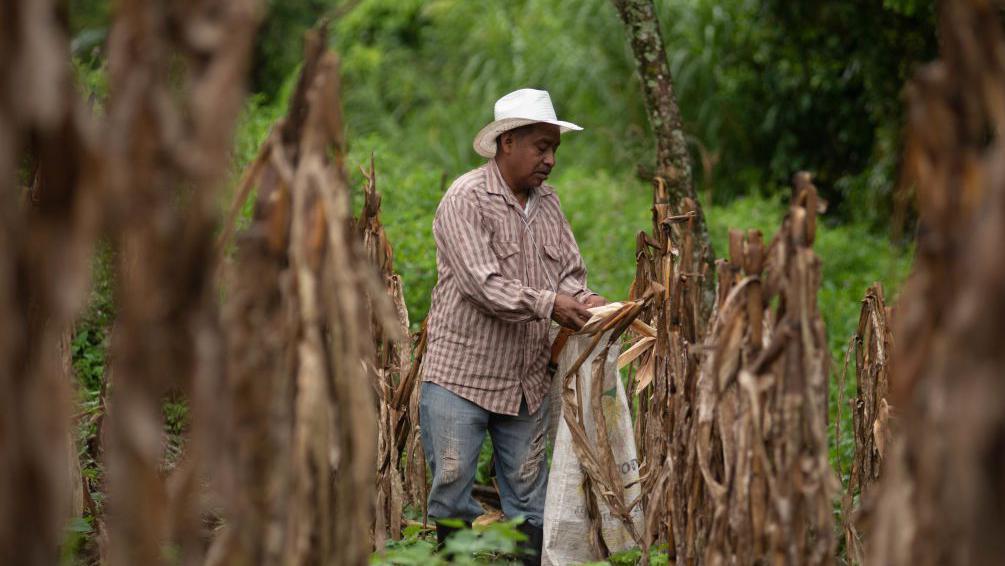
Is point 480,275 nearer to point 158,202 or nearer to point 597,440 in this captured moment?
point 597,440

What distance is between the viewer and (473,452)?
176 inches

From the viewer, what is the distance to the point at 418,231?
752 cm

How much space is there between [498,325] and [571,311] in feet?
1.02

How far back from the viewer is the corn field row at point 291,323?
2.03 m

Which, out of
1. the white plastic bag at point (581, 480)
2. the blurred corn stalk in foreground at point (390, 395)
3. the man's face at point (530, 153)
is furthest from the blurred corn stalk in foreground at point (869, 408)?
the blurred corn stalk in foreground at point (390, 395)

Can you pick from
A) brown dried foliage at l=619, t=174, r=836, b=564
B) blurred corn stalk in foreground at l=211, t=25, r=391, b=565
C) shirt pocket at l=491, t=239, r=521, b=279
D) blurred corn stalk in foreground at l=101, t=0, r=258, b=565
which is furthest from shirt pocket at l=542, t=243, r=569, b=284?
blurred corn stalk in foreground at l=101, t=0, r=258, b=565

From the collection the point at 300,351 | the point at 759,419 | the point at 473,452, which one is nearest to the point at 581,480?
the point at 473,452

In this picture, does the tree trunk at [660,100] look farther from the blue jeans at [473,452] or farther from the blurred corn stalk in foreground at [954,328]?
the blurred corn stalk in foreground at [954,328]

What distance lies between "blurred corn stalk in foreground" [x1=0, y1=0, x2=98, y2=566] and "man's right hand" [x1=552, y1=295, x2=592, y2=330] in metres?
2.43

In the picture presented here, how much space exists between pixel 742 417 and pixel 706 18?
1003cm

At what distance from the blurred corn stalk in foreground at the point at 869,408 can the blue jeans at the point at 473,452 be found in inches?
45.2

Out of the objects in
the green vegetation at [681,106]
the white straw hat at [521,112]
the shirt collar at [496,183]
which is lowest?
the shirt collar at [496,183]

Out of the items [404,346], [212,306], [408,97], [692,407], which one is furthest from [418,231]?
[408,97]

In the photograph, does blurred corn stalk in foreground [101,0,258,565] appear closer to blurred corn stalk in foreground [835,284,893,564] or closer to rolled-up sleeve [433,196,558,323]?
rolled-up sleeve [433,196,558,323]
